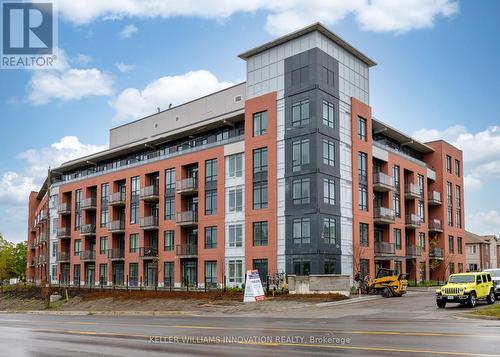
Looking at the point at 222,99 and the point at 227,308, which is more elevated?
the point at 222,99

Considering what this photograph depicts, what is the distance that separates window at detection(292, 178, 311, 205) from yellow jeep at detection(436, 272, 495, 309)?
16.6 metres

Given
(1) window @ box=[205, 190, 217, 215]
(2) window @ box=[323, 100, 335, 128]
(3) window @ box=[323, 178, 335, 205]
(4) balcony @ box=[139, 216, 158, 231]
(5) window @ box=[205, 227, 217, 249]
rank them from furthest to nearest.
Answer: (4) balcony @ box=[139, 216, 158, 231]
(1) window @ box=[205, 190, 217, 215]
(5) window @ box=[205, 227, 217, 249]
(2) window @ box=[323, 100, 335, 128]
(3) window @ box=[323, 178, 335, 205]

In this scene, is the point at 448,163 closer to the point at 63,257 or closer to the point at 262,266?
the point at 262,266

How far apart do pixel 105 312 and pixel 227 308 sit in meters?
9.00

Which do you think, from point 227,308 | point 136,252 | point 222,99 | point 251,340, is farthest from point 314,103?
point 251,340

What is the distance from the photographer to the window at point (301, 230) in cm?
4700

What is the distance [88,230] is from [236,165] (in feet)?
80.2

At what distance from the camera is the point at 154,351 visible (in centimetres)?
1455

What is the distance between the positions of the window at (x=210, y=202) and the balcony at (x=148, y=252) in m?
8.57

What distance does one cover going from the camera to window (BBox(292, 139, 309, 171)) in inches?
1889

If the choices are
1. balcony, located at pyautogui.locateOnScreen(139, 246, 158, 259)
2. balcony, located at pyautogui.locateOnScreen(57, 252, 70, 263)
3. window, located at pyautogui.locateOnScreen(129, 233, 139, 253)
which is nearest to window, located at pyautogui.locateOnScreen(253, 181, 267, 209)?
balcony, located at pyautogui.locateOnScreen(139, 246, 158, 259)

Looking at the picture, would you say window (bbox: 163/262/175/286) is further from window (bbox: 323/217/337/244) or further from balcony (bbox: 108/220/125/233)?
window (bbox: 323/217/337/244)

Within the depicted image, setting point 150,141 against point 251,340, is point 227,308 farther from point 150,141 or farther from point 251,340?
point 150,141

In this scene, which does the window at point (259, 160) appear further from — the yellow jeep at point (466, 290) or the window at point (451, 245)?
the window at point (451, 245)
